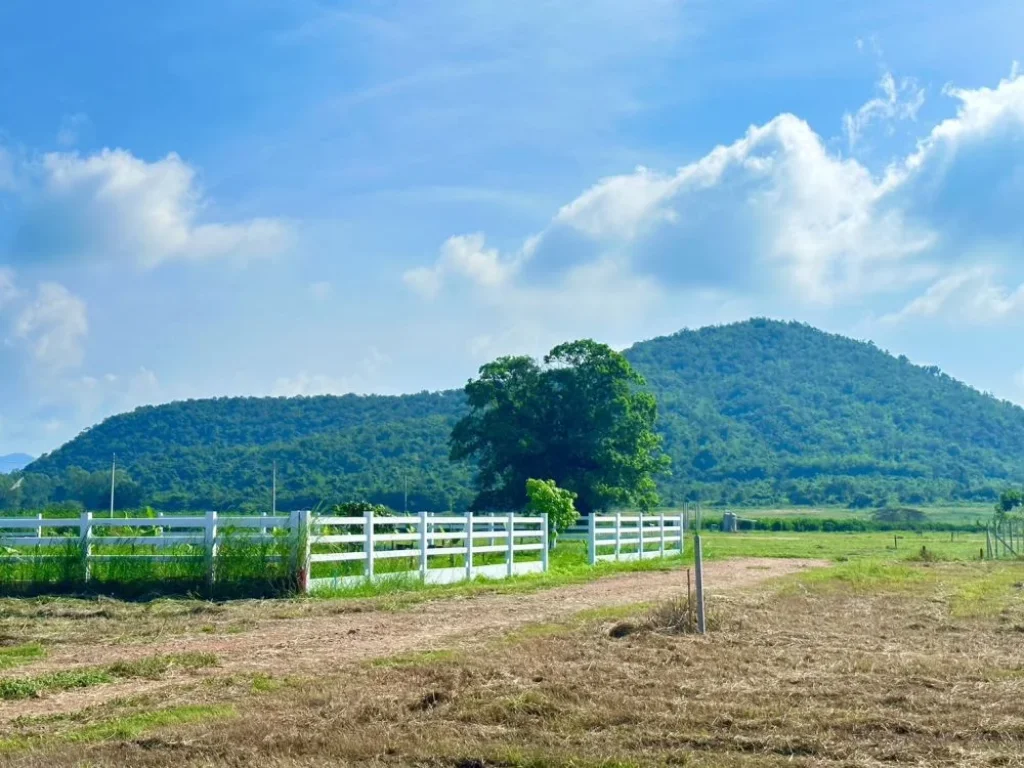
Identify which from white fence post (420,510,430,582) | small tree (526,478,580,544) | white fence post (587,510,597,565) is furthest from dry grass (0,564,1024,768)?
small tree (526,478,580,544)

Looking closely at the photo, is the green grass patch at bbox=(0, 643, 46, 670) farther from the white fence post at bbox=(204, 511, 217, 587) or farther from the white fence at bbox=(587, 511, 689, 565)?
the white fence at bbox=(587, 511, 689, 565)

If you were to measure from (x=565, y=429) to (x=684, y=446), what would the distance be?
89.6 meters

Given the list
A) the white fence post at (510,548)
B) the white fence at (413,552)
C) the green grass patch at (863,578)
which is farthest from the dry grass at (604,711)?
the white fence post at (510,548)

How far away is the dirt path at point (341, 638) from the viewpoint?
10.2 meters

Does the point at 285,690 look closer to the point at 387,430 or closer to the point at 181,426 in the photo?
the point at 387,430

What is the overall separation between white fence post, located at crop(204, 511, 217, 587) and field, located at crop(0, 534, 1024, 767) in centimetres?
128

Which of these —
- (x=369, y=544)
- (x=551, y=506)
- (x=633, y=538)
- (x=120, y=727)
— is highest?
(x=551, y=506)

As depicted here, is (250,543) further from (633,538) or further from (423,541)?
(633,538)

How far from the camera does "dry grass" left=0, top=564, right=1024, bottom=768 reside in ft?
23.9

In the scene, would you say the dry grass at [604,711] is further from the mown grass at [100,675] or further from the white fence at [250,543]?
the white fence at [250,543]

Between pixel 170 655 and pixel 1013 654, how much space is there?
8.22 m

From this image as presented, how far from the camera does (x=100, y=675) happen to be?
10375mm

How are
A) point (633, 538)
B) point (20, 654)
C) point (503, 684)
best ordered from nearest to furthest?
point (503, 684), point (20, 654), point (633, 538)

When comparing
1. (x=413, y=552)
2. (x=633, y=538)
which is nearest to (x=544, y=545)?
(x=413, y=552)
